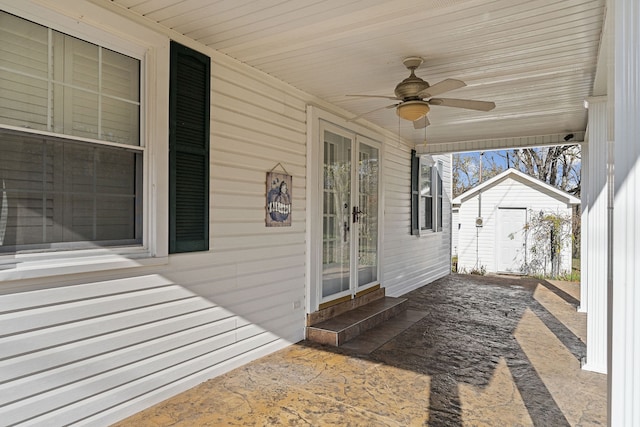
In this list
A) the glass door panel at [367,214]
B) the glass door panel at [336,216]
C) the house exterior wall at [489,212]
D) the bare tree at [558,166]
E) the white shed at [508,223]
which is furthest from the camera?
the bare tree at [558,166]

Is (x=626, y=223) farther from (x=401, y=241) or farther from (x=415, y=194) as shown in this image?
(x=415, y=194)

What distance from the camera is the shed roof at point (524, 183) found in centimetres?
1099

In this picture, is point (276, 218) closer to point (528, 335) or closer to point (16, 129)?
point (16, 129)

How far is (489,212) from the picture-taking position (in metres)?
12.1

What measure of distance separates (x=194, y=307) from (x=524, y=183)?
11.2 metres

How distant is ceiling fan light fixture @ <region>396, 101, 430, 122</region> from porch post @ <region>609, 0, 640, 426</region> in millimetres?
2376

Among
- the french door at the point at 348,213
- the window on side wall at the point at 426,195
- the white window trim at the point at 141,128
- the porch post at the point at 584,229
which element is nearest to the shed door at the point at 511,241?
the window on side wall at the point at 426,195

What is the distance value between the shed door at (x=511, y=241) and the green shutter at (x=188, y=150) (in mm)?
10768

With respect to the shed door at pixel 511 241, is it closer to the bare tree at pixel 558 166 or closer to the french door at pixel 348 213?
the bare tree at pixel 558 166

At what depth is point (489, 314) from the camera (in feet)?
18.6

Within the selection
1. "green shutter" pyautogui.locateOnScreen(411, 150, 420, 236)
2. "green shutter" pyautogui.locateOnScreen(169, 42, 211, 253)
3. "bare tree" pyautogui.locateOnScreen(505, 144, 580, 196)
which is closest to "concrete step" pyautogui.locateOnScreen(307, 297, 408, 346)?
"green shutter" pyautogui.locateOnScreen(169, 42, 211, 253)

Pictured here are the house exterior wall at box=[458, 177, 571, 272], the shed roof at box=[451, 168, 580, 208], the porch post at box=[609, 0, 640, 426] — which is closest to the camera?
the porch post at box=[609, 0, 640, 426]

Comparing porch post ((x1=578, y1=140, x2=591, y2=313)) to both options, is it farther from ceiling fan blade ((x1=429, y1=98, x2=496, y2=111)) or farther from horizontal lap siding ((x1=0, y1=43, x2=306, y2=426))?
horizontal lap siding ((x1=0, y1=43, x2=306, y2=426))

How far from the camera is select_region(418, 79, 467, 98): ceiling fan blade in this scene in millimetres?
3072
